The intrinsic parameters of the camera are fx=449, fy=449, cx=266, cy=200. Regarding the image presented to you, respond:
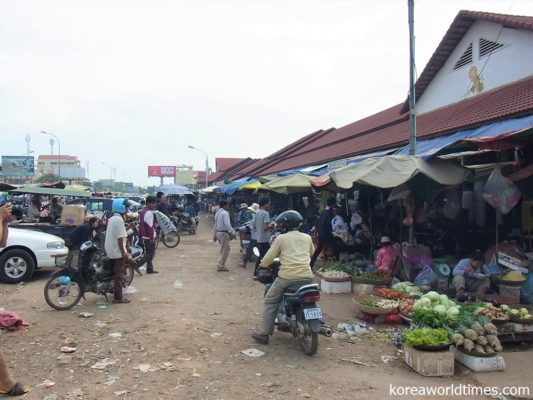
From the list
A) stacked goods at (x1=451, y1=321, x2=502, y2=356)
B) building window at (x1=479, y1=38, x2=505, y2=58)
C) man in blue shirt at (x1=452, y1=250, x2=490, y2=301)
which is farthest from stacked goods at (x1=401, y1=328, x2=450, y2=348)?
building window at (x1=479, y1=38, x2=505, y2=58)

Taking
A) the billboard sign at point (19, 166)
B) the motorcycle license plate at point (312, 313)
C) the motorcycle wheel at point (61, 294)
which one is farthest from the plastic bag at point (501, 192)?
the billboard sign at point (19, 166)

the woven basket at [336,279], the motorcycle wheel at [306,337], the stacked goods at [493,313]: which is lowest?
the motorcycle wheel at [306,337]

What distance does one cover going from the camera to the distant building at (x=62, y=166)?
282 ft

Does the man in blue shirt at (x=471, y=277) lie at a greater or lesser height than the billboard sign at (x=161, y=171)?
lesser

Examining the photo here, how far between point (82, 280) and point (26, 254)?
2733 millimetres

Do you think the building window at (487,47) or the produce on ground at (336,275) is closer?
the produce on ground at (336,275)

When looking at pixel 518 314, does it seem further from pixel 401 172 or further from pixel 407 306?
pixel 401 172

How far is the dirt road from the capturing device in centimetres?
421

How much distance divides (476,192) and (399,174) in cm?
192

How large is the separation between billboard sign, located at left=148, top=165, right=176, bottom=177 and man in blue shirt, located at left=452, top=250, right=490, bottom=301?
303ft

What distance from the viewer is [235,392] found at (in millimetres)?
4121

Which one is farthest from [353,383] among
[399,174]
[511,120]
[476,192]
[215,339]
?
[511,120]

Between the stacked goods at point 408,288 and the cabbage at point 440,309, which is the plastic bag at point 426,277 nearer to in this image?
the stacked goods at point 408,288

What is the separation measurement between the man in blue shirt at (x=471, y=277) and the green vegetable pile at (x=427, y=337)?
2200 millimetres
